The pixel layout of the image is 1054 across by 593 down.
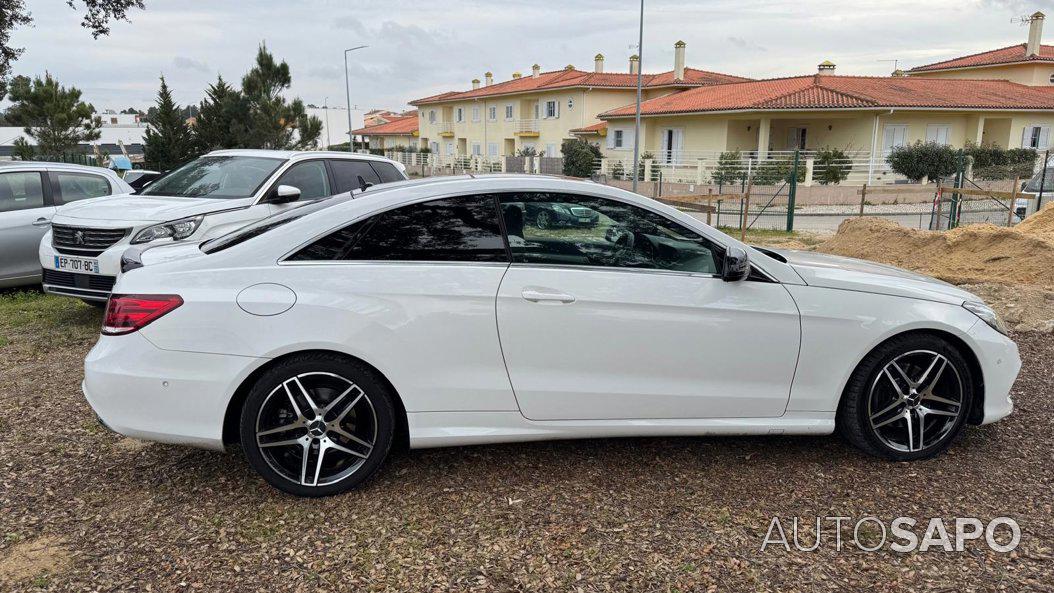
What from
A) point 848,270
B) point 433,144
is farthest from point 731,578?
point 433,144

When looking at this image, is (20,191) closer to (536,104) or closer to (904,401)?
(904,401)

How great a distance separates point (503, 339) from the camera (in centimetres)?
345

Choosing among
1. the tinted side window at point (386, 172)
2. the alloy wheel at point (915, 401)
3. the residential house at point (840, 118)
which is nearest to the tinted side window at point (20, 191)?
the tinted side window at point (386, 172)

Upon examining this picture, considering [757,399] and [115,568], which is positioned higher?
[757,399]

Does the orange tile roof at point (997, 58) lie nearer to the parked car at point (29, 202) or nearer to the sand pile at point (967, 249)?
the sand pile at point (967, 249)

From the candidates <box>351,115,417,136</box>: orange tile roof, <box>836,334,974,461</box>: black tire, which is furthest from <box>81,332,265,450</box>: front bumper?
<box>351,115,417,136</box>: orange tile roof

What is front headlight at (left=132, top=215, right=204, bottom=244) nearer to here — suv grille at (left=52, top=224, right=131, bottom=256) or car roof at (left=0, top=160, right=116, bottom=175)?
suv grille at (left=52, top=224, right=131, bottom=256)

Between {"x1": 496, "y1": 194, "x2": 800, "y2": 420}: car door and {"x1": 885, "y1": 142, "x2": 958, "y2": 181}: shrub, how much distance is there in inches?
1258

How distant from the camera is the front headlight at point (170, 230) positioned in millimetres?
6660

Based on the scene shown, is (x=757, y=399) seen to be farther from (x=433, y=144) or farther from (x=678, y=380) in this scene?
(x=433, y=144)

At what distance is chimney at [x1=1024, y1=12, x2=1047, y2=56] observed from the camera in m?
44.6

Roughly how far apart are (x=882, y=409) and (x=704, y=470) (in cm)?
99

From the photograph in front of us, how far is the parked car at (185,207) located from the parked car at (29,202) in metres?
1.35

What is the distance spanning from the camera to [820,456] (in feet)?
13.1
